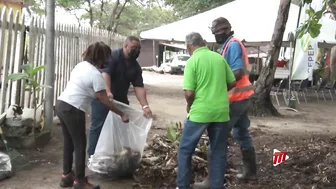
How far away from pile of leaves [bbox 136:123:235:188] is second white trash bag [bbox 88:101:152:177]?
174 millimetres

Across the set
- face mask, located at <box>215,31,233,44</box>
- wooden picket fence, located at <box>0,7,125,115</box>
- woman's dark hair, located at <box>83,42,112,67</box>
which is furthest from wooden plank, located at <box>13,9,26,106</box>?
face mask, located at <box>215,31,233,44</box>

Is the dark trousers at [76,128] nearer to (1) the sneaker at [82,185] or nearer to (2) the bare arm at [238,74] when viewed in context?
(1) the sneaker at [82,185]

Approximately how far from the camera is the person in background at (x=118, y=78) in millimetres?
4898

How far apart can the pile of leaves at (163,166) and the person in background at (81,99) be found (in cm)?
67

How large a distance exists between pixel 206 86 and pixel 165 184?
1339mm

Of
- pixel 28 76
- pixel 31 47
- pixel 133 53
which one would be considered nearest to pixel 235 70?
pixel 133 53

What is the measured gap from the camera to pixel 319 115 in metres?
10.8

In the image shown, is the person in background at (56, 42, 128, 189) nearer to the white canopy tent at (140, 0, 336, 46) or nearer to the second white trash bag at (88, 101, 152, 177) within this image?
the second white trash bag at (88, 101, 152, 177)

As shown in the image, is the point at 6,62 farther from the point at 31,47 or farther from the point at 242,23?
the point at 242,23

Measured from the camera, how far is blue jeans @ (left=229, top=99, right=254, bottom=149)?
441cm

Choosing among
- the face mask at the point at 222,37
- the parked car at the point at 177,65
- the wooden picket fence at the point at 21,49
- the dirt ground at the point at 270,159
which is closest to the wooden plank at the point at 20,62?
the wooden picket fence at the point at 21,49

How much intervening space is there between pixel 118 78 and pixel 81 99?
0.90 metres

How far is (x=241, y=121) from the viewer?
4.66m

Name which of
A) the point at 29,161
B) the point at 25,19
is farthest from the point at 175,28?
the point at 29,161
